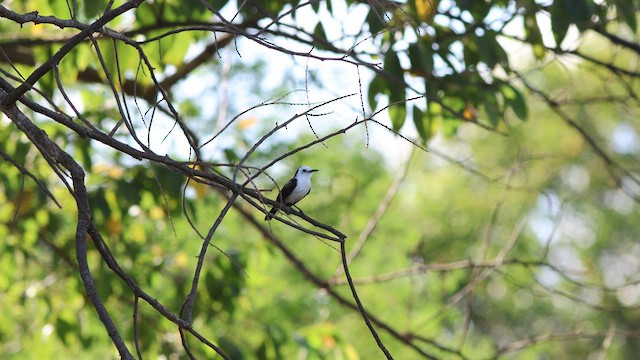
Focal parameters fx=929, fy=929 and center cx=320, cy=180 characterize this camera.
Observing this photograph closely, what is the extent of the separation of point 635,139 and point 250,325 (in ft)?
68.1

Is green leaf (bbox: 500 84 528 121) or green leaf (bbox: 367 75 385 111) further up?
green leaf (bbox: 500 84 528 121)

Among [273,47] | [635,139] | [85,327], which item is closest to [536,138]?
[635,139]

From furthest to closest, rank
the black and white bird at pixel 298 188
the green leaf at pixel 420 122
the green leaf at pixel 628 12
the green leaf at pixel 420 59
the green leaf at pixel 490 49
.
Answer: the black and white bird at pixel 298 188 < the green leaf at pixel 628 12 < the green leaf at pixel 420 122 < the green leaf at pixel 490 49 < the green leaf at pixel 420 59

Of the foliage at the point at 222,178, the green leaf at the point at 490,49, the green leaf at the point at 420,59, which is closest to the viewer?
the foliage at the point at 222,178

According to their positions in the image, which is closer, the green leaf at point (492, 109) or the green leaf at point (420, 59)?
the green leaf at point (420, 59)

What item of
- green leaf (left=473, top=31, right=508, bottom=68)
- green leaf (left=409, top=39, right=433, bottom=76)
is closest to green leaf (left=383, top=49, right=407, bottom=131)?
green leaf (left=409, top=39, right=433, bottom=76)

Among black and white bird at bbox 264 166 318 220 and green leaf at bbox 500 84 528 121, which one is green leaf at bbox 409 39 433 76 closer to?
green leaf at bbox 500 84 528 121

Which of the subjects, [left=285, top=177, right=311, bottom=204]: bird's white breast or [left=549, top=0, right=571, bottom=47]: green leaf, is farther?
[left=285, top=177, right=311, bottom=204]: bird's white breast

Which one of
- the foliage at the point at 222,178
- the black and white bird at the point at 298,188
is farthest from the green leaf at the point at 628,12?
the black and white bird at the point at 298,188

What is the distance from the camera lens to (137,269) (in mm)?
6660

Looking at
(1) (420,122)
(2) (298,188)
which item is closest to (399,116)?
(1) (420,122)

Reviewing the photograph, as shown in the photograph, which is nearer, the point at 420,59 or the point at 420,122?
the point at 420,59

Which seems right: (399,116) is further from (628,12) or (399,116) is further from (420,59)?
(628,12)

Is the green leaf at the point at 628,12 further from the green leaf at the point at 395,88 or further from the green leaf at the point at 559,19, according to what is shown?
A: the green leaf at the point at 395,88
